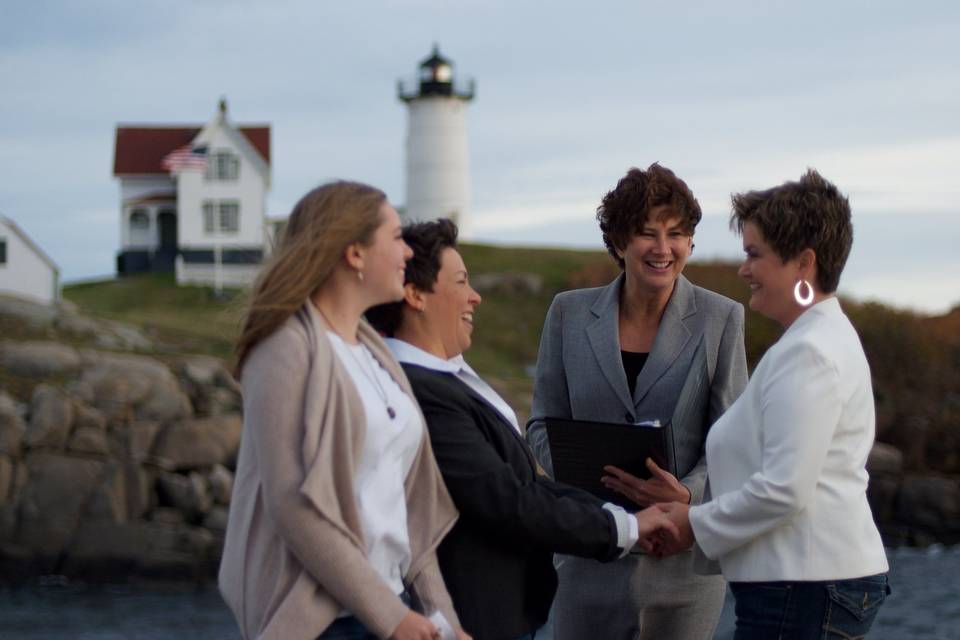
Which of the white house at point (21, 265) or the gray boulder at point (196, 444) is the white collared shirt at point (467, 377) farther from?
the white house at point (21, 265)

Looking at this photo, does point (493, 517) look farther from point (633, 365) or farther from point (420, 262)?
point (633, 365)

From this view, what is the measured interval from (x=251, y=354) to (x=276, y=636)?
2.28 ft

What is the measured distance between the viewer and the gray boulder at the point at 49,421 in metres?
21.6

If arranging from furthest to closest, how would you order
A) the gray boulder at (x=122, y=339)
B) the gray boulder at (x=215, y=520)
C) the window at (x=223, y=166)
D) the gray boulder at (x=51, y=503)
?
the window at (x=223, y=166), the gray boulder at (x=122, y=339), the gray boulder at (x=215, y=520), the gray boulder at (x=51, y=503)

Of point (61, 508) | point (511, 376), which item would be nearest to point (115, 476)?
point (61, 508)

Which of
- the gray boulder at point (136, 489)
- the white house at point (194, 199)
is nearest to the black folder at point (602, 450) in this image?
the gray boulder at point (136, 489)

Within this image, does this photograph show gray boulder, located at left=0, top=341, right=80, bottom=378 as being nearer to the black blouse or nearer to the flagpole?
the flagpole

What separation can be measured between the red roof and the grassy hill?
14.6 ft

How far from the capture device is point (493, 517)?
3369 millimetres

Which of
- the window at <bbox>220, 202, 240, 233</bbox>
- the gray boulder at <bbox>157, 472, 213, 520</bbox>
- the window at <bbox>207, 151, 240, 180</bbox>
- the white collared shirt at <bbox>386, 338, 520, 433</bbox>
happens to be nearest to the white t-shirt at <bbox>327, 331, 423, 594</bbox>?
the white collared shirt at <bbox>386, 338, 520, 433</bbox>

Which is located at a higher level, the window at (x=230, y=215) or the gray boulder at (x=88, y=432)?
the window at (x=230, y=215)

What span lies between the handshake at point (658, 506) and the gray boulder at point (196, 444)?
61.9 ft

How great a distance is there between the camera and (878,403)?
2756 centimetres

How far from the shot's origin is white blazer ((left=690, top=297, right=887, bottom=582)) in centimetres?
317
